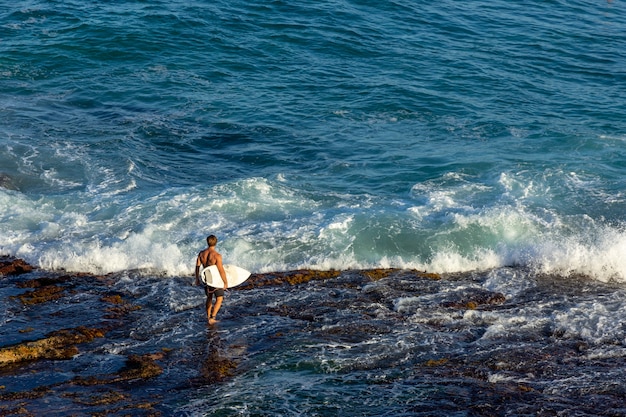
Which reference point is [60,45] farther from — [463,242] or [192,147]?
[463,242]

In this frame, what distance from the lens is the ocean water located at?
1409 cm

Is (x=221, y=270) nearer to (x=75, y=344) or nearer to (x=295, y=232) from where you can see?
(x=75, y=344)

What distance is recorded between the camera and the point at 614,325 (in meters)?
12.3

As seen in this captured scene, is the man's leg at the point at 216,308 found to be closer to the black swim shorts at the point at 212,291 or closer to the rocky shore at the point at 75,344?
the black swim shorts at the point at 212,291

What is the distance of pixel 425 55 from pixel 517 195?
9672 mm

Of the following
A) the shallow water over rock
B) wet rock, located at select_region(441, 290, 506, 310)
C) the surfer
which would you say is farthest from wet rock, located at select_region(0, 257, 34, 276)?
wet rock, located at select_region(441, 290, 506, 310)

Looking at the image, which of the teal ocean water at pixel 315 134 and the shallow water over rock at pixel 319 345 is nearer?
the shallow water over rock at pixel 319 345

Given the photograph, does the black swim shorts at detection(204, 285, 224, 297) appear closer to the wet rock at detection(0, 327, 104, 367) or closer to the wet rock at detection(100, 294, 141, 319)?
the wet rock at detection(100, 294, 141, 319)

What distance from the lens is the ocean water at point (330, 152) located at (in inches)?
555

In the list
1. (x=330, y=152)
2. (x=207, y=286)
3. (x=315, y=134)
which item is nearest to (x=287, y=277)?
(x=207, y=286)

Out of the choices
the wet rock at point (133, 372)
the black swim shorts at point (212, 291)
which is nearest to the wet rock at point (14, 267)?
the black swim shorts at point (212, 291)

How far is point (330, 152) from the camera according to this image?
2020 cm

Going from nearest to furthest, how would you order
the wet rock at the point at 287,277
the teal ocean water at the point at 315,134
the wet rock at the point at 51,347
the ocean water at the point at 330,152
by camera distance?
the wet rock at the point at 51,347
the wet rock at the point at 287,277
the ocean water at the point at 330,152
the teal ocean water at the point at 315,134

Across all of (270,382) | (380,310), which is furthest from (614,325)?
(270,382)
